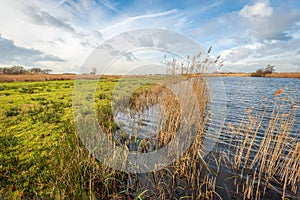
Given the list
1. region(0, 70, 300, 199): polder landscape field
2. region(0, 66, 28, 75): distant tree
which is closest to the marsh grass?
region(0, 70, 300, 199): polder landscape field

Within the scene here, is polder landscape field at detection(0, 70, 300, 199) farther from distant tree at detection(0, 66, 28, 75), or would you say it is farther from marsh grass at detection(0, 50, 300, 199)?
distant tree at detection(0, 66, 28, 75)

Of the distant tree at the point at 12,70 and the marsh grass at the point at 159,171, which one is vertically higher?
the distant tree at the point at 12,70

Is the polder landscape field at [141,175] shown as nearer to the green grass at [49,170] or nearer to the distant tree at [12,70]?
the green grass at [49,170]

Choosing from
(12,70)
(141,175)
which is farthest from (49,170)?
(12,70)

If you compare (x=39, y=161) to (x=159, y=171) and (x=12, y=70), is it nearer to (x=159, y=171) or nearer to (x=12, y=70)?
(x=159, y=171)

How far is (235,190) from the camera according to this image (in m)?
2.99

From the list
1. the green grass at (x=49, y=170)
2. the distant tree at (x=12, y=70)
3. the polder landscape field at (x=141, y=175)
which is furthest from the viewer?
the distant tree at (x=12, y=70)

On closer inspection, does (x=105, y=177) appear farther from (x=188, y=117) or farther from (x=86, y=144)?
(x=188, y=117)

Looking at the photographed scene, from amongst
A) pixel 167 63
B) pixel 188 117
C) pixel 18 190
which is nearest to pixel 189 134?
pixel 188 117

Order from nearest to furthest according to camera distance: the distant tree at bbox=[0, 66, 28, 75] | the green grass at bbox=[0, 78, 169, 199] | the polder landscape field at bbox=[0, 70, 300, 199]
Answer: the green grass at bbox=[0, 78, 169, 199] → the polder landscape field at bbox=[0, 70, 300, 199] → the distant tree at bbox=[0, 66, 28, 75]

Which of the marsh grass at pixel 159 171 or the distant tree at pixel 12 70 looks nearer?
the marsh grass at pixel 159 171

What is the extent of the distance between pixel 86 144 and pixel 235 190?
3.06 metres

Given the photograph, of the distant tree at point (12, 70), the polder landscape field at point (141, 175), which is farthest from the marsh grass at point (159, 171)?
the distant tree at point (12, 70)

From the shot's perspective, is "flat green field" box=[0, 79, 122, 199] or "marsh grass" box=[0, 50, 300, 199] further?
"marsh grass" box=[0, 50, 300, 199]
